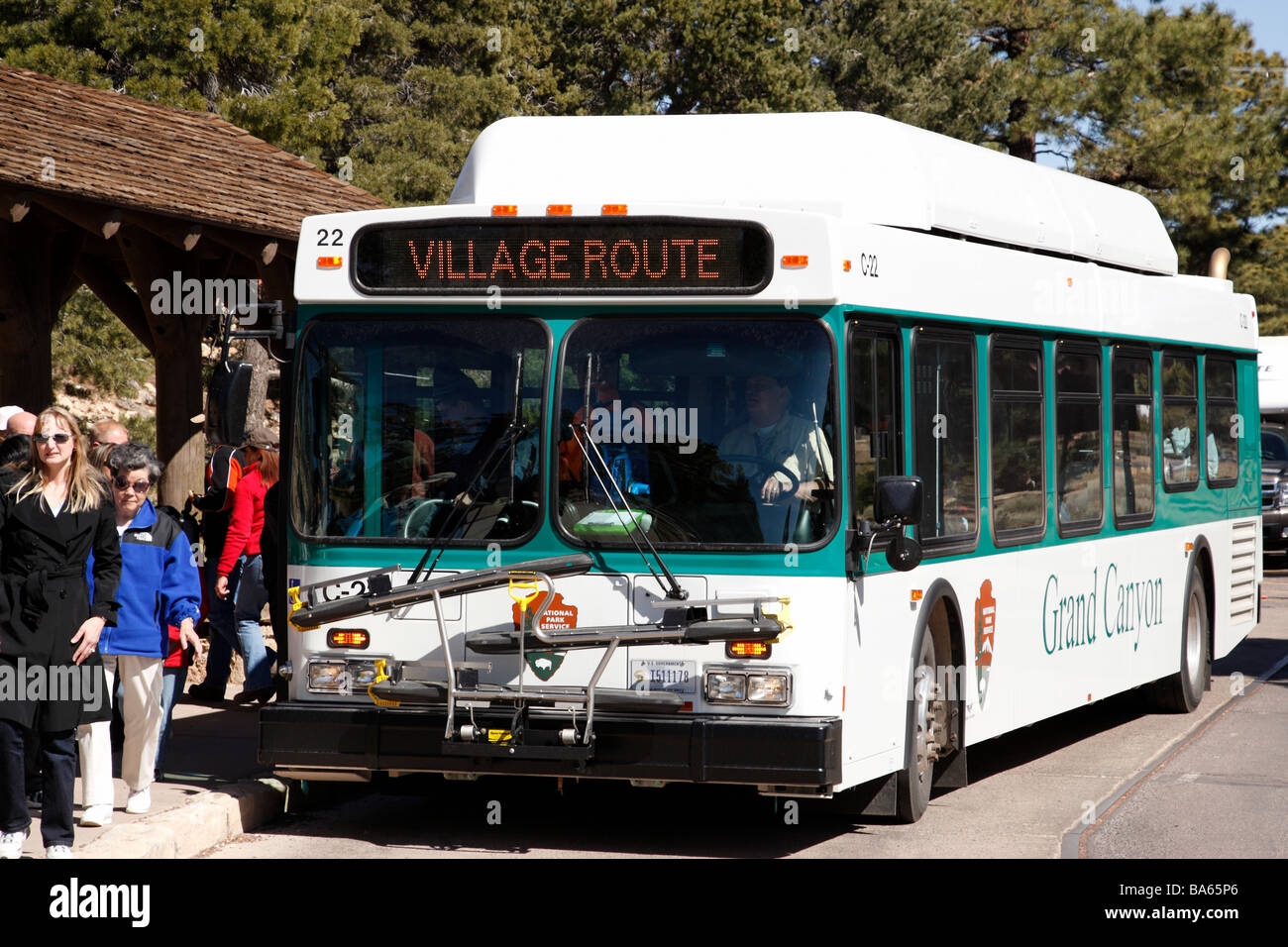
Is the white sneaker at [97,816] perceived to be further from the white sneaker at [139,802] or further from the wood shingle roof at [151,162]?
the wood shingle roof at [151,162]

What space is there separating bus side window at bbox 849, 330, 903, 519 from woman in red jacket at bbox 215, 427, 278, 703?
444 centimetres

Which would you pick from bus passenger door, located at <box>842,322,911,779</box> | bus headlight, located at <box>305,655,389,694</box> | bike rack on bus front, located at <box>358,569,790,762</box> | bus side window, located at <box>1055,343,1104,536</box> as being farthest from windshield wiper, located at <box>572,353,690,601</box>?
bus side window, located at <box>1055,343,1104,536</box>

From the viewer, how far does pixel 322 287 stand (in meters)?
7.71

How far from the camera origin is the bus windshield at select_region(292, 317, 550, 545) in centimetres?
744

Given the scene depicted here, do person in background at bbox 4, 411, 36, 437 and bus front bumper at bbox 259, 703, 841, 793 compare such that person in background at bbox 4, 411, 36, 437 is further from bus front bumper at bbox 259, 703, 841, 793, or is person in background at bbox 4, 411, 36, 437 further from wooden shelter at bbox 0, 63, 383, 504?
wooden shelter at bbox 0, 63, 383, 504

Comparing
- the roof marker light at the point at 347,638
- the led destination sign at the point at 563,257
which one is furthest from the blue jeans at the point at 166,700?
the led destination sign at the point at 563,257

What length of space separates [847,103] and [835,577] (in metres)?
32.6

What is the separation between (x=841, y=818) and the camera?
338 inches

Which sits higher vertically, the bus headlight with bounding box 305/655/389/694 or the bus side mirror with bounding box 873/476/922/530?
the bus side mirror with bounding box 873/476/922/530

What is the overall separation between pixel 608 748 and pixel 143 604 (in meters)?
2.44

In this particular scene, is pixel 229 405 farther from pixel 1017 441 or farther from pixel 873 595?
pixel 1017 441
